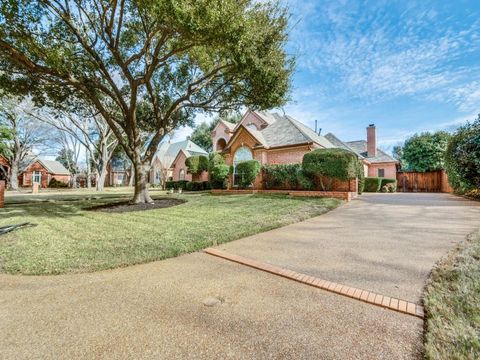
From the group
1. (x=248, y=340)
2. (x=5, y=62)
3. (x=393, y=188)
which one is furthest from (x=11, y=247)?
(x=393, y=188)

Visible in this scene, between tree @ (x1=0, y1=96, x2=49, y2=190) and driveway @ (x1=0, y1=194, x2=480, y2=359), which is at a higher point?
tree @ (x1=0, y1=96, x2=49, y2=190)

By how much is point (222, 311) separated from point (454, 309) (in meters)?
2.28

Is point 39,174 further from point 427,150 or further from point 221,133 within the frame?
point 427,150

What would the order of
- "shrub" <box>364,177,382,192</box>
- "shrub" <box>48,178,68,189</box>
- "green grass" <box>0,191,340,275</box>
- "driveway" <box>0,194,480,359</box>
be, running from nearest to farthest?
1. "driveway" <box>0,194,480,359</box>
2. "green grass" <box>0,191,340,275</box>
3. "shrub" <box>364,177,382,192</box>
4. "shrub" <box>48,178,68,189</box>

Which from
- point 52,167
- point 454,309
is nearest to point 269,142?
point 454,309

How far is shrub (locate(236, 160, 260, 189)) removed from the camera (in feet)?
49.1

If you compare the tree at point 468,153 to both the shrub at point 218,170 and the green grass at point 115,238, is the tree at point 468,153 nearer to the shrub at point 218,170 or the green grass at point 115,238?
the green grass at point 115,238

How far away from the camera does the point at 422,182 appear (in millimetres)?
23516

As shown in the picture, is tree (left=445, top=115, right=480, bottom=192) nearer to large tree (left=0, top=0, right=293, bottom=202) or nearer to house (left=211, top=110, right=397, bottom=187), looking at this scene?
house (left=211, top=110, right=397, bottom=187)

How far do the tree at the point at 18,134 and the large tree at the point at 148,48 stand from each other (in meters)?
22.4

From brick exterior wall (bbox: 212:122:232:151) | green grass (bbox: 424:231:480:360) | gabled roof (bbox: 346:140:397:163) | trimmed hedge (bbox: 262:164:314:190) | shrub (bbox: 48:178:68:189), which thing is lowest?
green grass (bbox: 424:231:480:360)

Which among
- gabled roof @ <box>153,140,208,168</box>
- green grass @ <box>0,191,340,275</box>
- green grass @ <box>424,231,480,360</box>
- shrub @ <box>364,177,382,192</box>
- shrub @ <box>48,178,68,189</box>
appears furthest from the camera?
shrub @ <box>48,178,68,189</box>

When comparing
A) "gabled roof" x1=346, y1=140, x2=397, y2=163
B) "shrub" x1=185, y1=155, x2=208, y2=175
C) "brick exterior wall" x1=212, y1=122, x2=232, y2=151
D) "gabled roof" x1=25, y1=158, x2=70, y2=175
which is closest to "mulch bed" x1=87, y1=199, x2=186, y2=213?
"shrub" x1=185, y1=155, x2=208, y2=175

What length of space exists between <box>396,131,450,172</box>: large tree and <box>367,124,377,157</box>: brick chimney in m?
5.07
